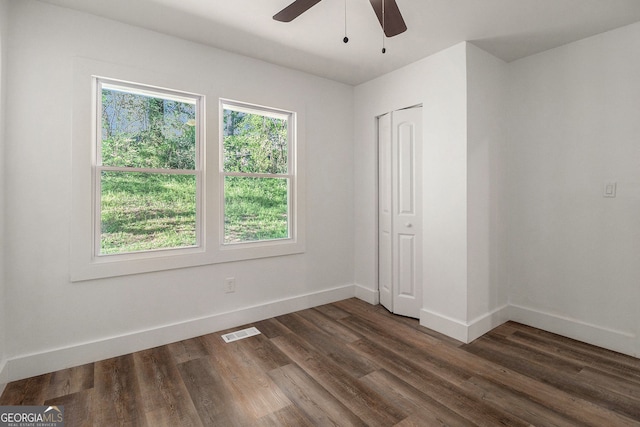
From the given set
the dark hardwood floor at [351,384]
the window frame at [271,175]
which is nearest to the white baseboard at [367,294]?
the dark hardwood floor at [351,384]

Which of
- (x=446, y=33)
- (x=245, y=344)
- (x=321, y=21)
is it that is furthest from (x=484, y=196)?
(x=245, y=344)

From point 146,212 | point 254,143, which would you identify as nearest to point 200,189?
point 146,212

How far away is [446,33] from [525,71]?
1091 millimetres

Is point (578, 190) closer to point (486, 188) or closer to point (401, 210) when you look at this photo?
point (486, 188)

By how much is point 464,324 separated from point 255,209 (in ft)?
7.44

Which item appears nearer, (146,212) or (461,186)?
(146,212)

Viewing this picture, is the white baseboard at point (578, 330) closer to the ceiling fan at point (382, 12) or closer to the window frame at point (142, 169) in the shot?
the ceiling fan at point (382, 12)

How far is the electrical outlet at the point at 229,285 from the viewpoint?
299 centimetres

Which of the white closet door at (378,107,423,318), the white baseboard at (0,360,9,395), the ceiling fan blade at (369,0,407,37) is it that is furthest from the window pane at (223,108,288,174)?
the white baseboard at (0,360,9,395)

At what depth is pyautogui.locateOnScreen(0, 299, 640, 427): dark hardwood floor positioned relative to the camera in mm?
1801

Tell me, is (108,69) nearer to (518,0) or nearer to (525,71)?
(518,0)

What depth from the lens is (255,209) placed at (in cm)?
324

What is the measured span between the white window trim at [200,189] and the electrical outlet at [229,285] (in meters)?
0.19

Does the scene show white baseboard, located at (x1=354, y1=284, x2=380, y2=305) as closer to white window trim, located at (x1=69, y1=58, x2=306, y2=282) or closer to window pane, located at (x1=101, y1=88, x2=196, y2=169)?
white window trim, located at (x1=69, y1=58, x2=306, y2=282)
